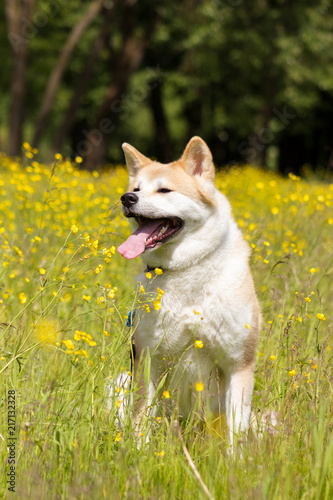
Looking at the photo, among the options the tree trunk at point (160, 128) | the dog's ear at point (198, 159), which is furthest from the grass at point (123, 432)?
the tree trunk at point (160, 128)

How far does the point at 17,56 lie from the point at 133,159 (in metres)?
12.0

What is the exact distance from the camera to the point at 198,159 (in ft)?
11.5

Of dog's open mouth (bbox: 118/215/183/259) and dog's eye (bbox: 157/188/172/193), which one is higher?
dog's eye (bbox: 157/188/172/193)

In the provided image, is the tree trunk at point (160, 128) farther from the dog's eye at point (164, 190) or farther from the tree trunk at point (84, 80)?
the dog's eye at point (164, 190)

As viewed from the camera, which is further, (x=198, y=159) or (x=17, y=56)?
(x=17, y=56)

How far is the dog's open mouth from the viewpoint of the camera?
3121 millimetres

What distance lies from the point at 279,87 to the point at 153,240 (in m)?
18.6

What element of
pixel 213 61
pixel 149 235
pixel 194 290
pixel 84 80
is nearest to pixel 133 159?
pixel 149 235

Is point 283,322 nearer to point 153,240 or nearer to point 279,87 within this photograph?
point 153,240

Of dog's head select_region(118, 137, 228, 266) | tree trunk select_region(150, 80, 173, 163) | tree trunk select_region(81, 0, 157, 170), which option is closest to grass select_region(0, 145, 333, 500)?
dog's head select_region(118, 137, 228, 266)

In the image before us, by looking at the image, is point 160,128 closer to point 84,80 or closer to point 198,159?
point 84,80

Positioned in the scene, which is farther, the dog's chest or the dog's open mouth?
the dog's open mouth

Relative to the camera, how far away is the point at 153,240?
3.23 meters

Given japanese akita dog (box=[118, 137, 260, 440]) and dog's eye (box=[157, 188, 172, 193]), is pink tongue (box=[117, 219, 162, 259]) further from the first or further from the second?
dog's eye (box=[157, 188, 172, 193])
